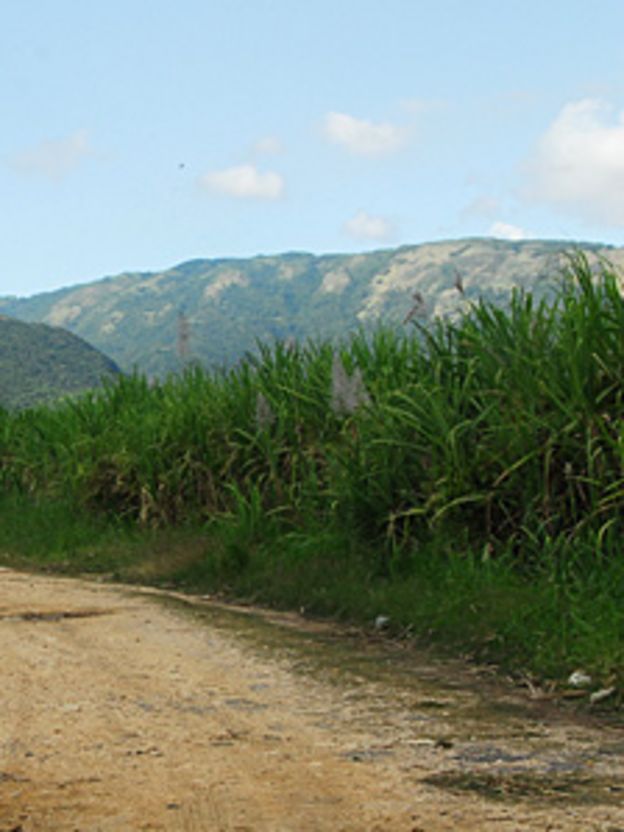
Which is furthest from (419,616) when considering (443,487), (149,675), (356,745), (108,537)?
(108,537)

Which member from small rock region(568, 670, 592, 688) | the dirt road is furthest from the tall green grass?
the dirt road

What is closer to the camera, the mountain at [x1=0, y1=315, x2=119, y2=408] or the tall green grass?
the tall green grass

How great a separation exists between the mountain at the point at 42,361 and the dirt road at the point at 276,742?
35314 mm

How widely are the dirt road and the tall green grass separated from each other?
1.73ft

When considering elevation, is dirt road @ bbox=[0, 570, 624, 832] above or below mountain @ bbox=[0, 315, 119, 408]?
below

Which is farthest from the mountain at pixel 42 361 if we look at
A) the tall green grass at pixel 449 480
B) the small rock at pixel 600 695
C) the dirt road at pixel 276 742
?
the small rock at pixel 600 695

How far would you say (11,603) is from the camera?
21.6 ft

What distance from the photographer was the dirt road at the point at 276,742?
2.67 m

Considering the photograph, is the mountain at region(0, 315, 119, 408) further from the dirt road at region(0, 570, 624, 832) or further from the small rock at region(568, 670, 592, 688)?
the small rock at region(568, 670, 592, 688)

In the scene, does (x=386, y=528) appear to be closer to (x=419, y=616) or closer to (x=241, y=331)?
(x=419, y=616)

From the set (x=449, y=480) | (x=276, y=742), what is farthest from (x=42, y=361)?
(x=276, y=742)

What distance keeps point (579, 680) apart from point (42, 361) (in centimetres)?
5065

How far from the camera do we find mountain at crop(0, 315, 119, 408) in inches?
1799

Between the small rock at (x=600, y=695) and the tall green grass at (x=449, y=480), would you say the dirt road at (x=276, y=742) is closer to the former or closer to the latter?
the small rock at (x=600, y=695)
